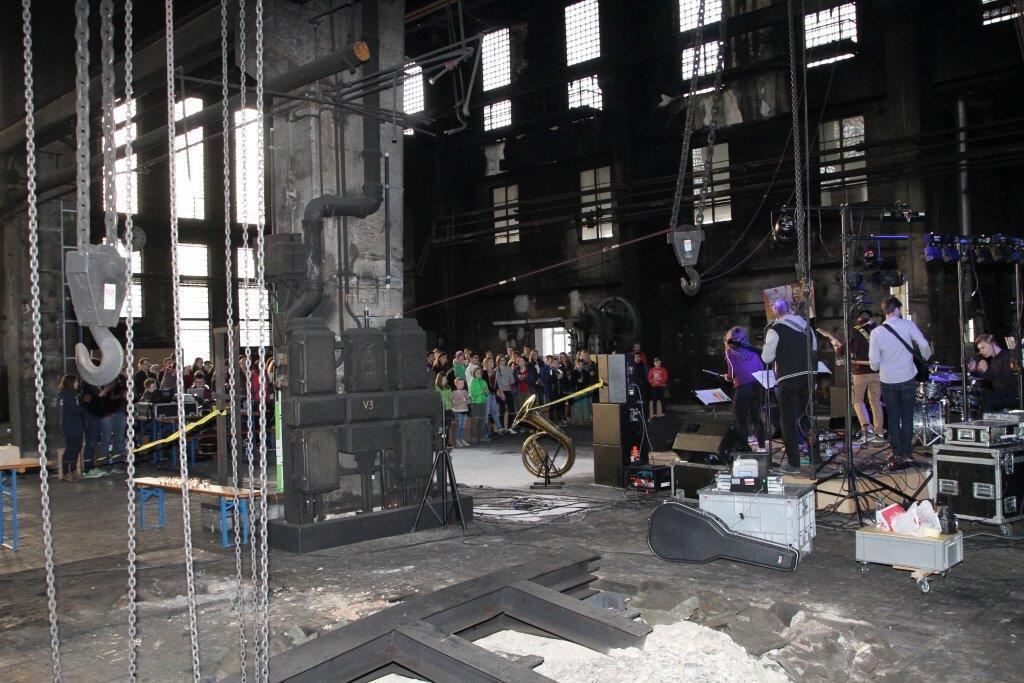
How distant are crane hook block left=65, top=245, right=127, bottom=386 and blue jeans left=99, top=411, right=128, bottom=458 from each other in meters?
12.4

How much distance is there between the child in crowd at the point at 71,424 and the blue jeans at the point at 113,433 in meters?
0.49

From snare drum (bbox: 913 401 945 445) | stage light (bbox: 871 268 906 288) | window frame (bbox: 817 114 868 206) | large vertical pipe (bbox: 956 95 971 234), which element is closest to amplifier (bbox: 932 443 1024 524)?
snare drum (bbox: 913 401 945 445)

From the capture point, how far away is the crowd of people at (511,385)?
1706cm

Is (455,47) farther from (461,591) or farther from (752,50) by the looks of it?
(752,50)

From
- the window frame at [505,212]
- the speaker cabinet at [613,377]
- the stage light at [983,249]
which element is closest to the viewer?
the stage light at [983,249]

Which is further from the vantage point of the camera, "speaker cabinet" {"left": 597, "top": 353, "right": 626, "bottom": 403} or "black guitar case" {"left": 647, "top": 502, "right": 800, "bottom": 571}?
"speaker cabinet" {"left": 597, "top": 353, "right": 626, "bottom": 403}

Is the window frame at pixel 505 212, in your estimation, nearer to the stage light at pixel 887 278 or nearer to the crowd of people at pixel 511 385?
the crowd of people at pixel 511 385

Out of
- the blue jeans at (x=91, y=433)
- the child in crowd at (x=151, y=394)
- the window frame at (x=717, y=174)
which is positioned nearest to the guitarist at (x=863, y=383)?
the window frame at (x=717, y=174)

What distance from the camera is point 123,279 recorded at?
125 inches

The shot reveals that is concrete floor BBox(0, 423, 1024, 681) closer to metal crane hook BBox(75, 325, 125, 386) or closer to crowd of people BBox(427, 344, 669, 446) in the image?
metal crane hook BBox(75, 325, 125, 386)

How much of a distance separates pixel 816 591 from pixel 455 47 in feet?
20.0

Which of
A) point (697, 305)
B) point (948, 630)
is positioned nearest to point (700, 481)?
point (948, 630)

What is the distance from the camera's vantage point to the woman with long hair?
11.5 m

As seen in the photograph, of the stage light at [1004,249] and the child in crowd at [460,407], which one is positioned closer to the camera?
the stage light at [1004,249]
